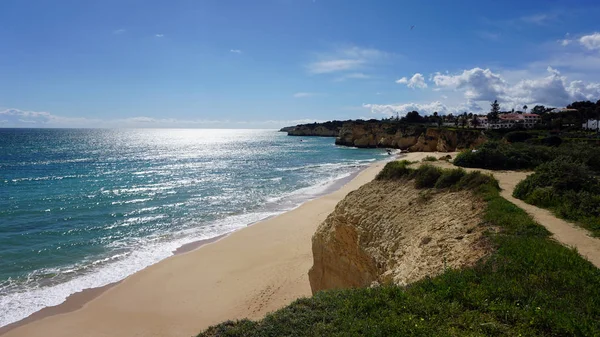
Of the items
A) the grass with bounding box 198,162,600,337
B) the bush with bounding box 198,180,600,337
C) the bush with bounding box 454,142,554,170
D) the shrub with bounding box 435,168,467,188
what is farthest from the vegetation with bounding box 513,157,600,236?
the bush with bounding box 454,142,554,170

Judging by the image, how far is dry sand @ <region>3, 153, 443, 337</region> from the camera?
39.5 feet

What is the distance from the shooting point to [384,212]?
38.8 ft

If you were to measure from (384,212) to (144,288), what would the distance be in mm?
10679

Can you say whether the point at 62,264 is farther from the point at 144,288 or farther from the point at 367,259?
the point at 367,259

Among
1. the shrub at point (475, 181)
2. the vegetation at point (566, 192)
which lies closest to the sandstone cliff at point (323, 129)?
the shrub at point (475, 181)

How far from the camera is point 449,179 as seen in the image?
38.8 feet

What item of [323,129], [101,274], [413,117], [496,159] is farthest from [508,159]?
A: [323,129]

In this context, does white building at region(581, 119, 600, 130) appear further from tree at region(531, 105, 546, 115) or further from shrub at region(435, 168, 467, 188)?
shrub at region(435, 168, 467, 188)

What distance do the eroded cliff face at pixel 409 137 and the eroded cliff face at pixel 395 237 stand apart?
4539 centimetres

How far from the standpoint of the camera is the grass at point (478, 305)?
15.4 ft

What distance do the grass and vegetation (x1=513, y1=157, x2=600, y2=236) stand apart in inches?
105

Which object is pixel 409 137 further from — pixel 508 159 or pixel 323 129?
pixel 323 129

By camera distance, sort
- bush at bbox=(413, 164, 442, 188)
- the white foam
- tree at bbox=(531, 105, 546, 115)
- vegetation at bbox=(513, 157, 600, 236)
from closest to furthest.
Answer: vegetation at bbox=(513, 157, 600, 236) < bush at bbox=(413, 164, 442, 188) < the white foam < tree at bbox=(531, 105, 546, 115)

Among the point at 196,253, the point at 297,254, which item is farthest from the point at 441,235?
the point at 196,253
